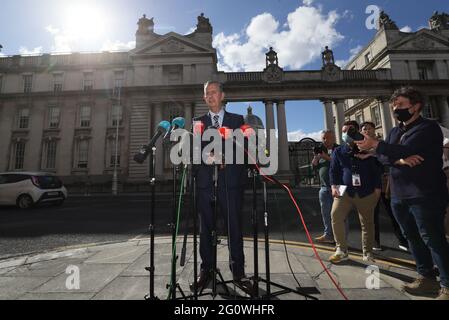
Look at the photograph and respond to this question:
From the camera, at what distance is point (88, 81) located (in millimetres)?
27969

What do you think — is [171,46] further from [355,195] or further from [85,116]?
[355,195]

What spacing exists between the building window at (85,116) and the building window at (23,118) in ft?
20.8

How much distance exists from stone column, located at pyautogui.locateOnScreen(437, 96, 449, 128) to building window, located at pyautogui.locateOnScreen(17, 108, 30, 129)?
46552 mm

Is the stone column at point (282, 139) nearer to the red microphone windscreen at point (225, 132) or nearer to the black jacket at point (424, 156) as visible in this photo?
the black jacket at point (424, 156)

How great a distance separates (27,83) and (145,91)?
609 inches

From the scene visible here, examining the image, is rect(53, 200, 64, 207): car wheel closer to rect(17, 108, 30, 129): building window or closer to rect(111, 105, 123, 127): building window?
rect(111, 105, 123, 127): building window

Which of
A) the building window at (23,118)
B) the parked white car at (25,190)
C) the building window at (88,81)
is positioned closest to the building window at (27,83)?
the building window at (23,118)

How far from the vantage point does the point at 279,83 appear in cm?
2552

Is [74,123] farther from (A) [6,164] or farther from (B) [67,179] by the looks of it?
(A) [6,164]

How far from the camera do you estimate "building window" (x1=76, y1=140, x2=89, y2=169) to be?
25.5 metres

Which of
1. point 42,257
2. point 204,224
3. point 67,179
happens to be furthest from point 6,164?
point 204,224

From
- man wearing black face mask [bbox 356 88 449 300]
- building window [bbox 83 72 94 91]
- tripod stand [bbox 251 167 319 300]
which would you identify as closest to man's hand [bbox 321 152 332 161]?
man wearing black face mask [bbox 356 88 449 300]

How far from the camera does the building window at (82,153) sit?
25.5m

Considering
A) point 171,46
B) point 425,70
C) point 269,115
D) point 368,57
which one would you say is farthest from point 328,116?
point 171,46
